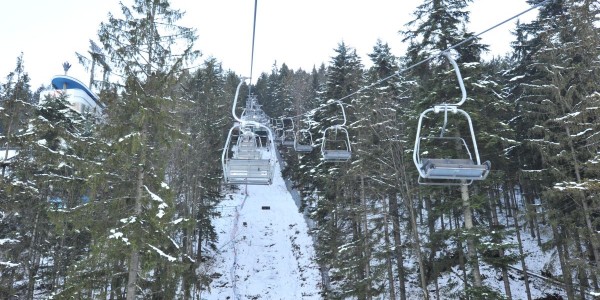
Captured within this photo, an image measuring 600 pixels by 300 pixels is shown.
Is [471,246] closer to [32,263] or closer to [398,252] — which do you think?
[398,252]

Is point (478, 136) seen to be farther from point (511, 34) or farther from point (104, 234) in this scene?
point (511, 34)

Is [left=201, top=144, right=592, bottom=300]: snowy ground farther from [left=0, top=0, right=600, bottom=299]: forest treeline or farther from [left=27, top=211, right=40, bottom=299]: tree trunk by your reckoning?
[left=27, top=211, right=40, bottom=299]: tree trunk

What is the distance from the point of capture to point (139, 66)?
1318 centimetres

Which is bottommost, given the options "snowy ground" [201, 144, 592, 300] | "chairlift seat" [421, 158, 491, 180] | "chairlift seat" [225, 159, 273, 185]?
"snowy ground" [201, 144, 592, 300]

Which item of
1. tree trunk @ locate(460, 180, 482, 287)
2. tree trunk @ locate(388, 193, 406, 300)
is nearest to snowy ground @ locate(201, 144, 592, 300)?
tree trunk @ locate(388, 193, 406, 300)

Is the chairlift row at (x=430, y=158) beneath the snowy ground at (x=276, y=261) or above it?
above

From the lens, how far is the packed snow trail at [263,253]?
83.0ft

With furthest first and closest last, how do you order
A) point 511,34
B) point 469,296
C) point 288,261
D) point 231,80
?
point 231,80, point 288,261, point 511,34, point 469,296

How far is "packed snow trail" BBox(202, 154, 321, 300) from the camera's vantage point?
2530 centimetres

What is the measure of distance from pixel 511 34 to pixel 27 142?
28.0 meters

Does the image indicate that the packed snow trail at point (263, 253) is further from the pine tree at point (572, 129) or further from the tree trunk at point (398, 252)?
the pine tree at point (572, 129)

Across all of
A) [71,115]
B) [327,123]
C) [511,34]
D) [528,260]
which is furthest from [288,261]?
[511,34]

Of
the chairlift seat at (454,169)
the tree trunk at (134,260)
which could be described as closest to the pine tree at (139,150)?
the tree trunk at (134,260)

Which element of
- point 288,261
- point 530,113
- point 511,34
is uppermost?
point 511,34
